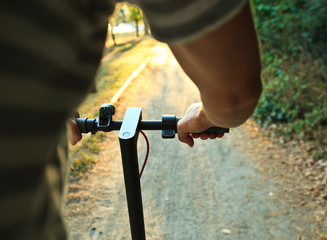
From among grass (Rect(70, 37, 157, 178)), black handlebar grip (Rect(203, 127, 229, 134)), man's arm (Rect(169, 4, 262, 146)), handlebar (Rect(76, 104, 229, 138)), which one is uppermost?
man's arm (Rect(169, 4, 262, 146))

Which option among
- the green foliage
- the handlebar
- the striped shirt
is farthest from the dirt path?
the striped shirt

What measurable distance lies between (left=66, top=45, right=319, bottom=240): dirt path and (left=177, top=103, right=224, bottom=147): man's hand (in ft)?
7.72

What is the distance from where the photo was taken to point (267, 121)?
5.95m

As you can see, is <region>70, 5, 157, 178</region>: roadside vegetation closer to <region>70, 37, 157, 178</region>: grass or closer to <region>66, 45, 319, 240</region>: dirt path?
<region>70, 37, 157, 178</region>: grass

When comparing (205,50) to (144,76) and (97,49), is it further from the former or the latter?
(144,76)

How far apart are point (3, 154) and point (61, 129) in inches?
4.9

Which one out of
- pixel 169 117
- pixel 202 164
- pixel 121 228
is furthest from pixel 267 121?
pixel 169 117

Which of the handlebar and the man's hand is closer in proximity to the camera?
the man's hand

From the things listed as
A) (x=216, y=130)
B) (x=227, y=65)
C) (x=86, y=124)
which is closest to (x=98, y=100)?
(x=86, y=124)

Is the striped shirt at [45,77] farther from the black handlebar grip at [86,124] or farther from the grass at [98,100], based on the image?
the black handlebar grip at [86,124]

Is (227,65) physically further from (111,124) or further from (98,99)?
(98,99)

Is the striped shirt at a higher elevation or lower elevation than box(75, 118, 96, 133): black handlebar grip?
higher

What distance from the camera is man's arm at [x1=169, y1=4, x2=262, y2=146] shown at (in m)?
0.66

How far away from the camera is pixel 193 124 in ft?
4.48
